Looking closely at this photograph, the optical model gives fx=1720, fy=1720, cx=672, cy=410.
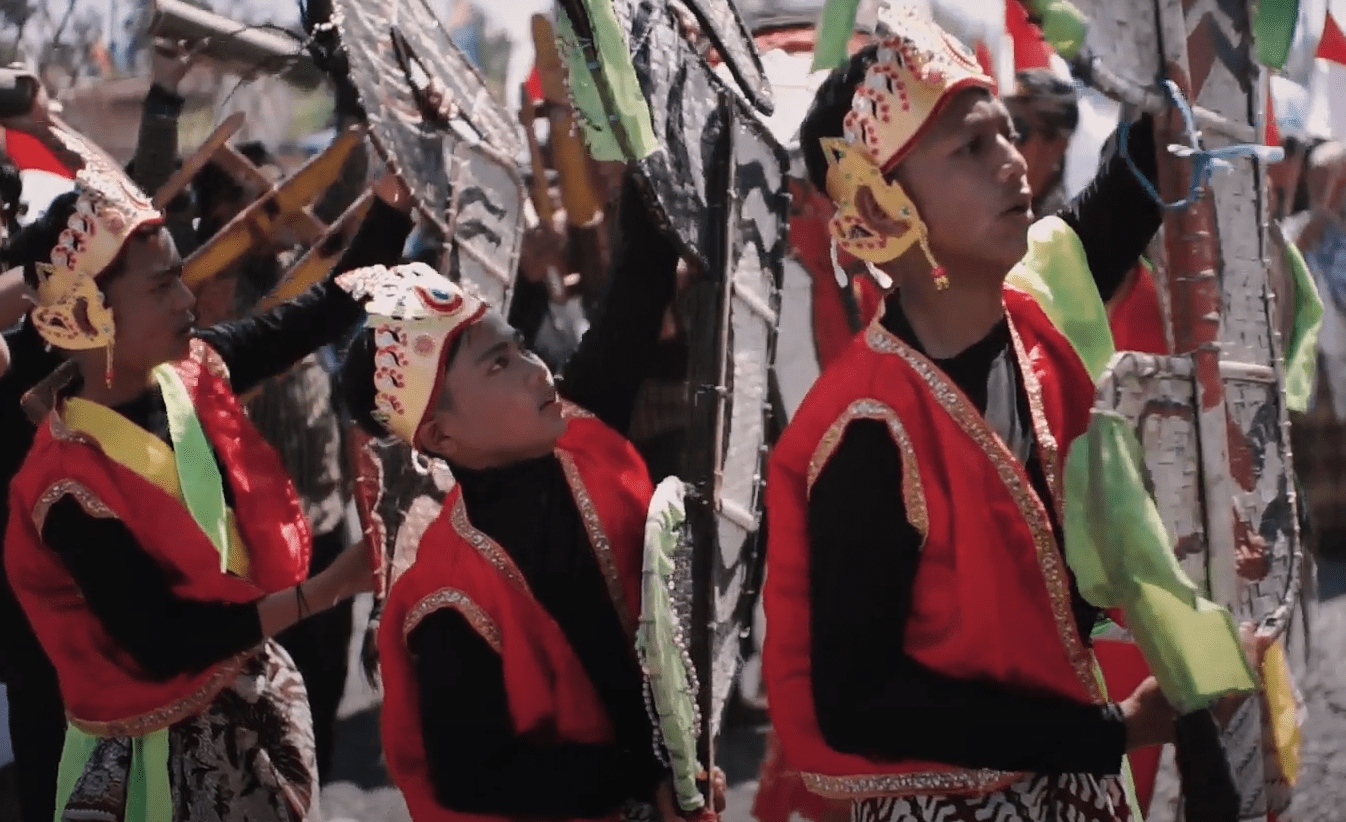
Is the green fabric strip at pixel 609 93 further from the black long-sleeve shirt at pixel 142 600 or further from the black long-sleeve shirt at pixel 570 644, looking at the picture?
the black long-sleeve shirt at pixel 142 600

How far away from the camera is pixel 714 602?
94.0 inches

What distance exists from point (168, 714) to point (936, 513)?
5.77ft

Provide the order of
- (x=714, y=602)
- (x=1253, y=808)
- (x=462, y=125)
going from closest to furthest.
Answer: (x=1253, y=808)
(x=714, y=602)
(x=462, y=125)

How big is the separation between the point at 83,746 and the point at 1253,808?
87.6 inches

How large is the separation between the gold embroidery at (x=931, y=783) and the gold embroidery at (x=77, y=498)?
1.54 meters

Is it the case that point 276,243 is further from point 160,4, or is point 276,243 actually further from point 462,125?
point 462,125

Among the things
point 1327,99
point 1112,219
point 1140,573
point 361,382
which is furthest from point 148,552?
point 1327,99

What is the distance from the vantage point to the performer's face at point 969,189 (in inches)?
77.2

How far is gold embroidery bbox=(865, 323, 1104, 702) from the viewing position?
191 cm

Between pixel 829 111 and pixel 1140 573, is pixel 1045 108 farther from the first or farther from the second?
pixel 1140 573

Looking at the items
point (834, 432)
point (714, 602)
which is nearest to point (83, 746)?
point (714, 602)

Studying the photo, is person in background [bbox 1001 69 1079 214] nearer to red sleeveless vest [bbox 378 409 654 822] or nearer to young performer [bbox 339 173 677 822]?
young performer [bbox 339 173 677 822]

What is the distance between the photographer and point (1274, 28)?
1951 mm

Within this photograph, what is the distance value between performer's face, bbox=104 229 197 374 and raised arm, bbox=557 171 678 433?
33.3 inches
